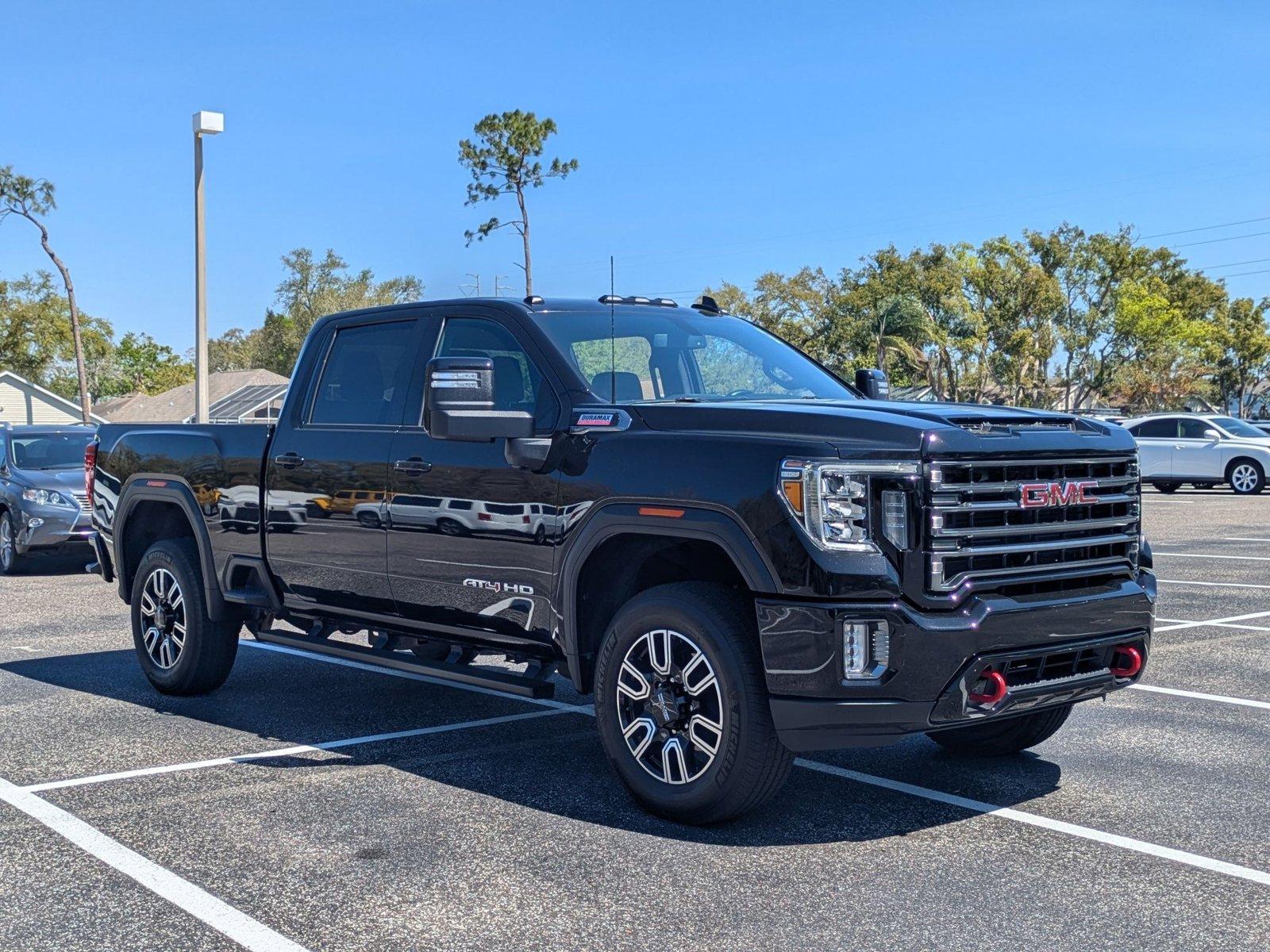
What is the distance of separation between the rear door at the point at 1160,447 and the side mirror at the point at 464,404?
1060 inches

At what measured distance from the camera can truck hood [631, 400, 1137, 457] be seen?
16.3ft

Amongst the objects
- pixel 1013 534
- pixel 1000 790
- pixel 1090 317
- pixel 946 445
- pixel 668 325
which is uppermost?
pixel 1090 317

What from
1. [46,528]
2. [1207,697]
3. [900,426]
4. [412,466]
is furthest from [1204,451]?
[900,426]

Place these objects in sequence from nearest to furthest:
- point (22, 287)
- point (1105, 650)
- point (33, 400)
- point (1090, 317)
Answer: point (1105, 650) → point (1090, 317) → point (33, 400) → point (22, 287)

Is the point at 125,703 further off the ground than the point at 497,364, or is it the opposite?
the point at 497,364

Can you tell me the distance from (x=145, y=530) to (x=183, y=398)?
275 ft

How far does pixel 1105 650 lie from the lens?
5.42 metres

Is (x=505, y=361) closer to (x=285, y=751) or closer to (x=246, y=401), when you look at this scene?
(x=285, y=751)

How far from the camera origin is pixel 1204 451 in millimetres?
30109

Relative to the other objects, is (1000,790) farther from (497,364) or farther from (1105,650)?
(497,364)

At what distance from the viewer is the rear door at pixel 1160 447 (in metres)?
30.5

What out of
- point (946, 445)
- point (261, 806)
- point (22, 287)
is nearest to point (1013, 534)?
point (946, 445)

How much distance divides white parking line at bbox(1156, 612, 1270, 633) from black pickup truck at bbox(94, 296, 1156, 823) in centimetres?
456

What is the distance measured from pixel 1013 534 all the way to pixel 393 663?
9.46 ft
